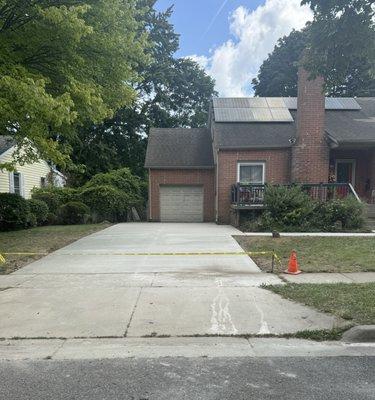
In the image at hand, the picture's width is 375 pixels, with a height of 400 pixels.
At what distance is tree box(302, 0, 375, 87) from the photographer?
5.45 metres

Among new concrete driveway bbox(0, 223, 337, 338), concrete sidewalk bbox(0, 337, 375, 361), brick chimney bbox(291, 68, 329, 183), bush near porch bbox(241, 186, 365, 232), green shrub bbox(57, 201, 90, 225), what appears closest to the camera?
concrete sidewalk bbox(0, 337, 375, 361)

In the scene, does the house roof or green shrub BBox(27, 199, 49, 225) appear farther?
the house roof


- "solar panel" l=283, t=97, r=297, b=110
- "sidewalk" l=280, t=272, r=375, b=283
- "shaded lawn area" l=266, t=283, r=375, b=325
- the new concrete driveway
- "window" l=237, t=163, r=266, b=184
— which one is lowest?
the new concrete driveway

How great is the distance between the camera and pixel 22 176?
21.9 meters

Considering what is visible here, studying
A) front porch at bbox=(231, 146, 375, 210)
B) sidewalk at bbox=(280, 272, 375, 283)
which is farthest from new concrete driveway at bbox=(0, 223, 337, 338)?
front porch at bbox=(231, 146, 375, 210)

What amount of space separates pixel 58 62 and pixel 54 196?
11420 millimetres

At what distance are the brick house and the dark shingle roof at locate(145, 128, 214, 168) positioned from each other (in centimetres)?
6

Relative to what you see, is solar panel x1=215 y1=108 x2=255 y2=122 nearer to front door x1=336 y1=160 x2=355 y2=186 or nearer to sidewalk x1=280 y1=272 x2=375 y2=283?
front door x1=336 y1=160 x2=355 y2=186

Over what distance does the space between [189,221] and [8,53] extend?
13464mm

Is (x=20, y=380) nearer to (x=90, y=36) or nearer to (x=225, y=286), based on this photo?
(x=225, y=286)

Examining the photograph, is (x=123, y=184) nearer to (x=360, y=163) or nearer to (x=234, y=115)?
(x=234, y=115)

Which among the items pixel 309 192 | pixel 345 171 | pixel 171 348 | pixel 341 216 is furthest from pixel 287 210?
pixel 171 348

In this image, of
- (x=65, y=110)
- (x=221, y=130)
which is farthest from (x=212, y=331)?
(x=221, y=130)

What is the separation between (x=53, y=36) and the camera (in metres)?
10.7
